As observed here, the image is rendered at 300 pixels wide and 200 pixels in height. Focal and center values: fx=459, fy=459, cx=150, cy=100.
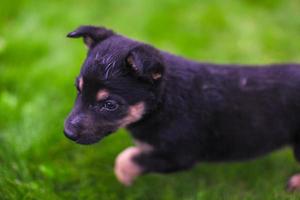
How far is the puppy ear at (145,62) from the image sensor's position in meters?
3.52

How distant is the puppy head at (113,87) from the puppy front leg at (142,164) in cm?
56

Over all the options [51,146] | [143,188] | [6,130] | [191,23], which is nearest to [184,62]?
[143,188]

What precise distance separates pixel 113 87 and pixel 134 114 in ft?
1.08

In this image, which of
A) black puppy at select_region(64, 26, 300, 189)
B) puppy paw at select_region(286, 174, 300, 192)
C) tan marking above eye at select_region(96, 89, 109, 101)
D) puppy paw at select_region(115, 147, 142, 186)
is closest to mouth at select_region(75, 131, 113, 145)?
black puppy at select_region(64, 26, 300, 189)

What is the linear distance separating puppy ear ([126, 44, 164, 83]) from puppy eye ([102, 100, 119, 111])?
0.98 feet

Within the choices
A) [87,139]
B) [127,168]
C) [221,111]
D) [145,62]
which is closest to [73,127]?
[87,139]

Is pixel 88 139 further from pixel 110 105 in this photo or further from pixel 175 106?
pixel 175 106

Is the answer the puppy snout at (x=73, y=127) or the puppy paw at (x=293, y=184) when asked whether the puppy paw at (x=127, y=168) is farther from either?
the puppy paw at (x=293, y=184)

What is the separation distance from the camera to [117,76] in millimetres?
3633

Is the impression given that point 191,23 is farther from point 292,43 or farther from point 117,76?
point 117,76

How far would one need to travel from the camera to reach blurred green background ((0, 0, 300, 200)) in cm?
447

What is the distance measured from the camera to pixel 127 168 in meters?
4.30

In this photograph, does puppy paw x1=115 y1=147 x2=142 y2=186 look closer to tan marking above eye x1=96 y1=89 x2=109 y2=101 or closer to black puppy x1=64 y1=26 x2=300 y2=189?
black puppy x1=64 y1=26 x2=300 y2=189

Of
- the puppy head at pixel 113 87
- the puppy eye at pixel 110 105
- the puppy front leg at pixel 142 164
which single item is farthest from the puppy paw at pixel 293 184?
the puppy eye at pixel 110 105
